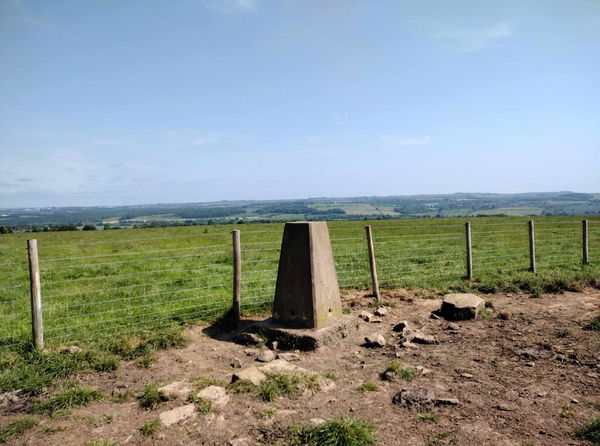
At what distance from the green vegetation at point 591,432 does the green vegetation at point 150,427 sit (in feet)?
13.8

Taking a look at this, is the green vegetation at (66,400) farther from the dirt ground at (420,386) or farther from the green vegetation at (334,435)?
the green vegetation at (334,435)

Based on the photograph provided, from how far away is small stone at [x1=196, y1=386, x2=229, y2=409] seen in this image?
14.2ft

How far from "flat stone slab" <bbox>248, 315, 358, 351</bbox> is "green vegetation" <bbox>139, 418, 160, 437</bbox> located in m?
2.69

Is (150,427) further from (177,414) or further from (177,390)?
(177,390)

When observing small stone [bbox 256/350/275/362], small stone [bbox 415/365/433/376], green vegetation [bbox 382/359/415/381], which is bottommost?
small stone [bbox 415/365/433/376]

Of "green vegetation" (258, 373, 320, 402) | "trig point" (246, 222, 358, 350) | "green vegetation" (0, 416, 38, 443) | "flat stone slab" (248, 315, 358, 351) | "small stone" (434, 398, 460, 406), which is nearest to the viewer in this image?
"green vegetation" (0, 416, 38, 443)

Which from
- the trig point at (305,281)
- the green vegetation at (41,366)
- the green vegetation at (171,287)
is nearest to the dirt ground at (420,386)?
the green vegetation at (41,366)

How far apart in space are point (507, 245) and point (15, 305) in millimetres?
20437

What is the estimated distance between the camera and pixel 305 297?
21.6 ft

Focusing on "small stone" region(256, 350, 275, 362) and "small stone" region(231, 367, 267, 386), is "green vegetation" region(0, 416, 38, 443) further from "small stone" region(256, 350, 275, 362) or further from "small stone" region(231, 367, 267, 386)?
"small stone" region(256, 350, 275, 362)

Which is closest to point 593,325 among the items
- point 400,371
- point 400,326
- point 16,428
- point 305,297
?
point 400,326

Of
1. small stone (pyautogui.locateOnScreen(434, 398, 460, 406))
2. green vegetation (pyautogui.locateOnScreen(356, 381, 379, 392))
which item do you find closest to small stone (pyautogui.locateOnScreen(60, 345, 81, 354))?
green vegetation (pyautogui.locateOnScreen(356, 381, 379, 392))

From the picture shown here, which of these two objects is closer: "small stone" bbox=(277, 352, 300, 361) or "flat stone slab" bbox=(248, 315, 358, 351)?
"small stone" bbox=(277, 352, 300, 361)

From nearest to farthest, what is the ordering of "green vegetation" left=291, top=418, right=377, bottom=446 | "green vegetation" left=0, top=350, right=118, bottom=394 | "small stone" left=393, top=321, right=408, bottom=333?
"green vegetation" left=291, top=418, right=377, bottom=446
"green vegetation" left=0, top=350, right=118, bottom=394
"small stone" left=393, top=321, right=408, bottom=333
